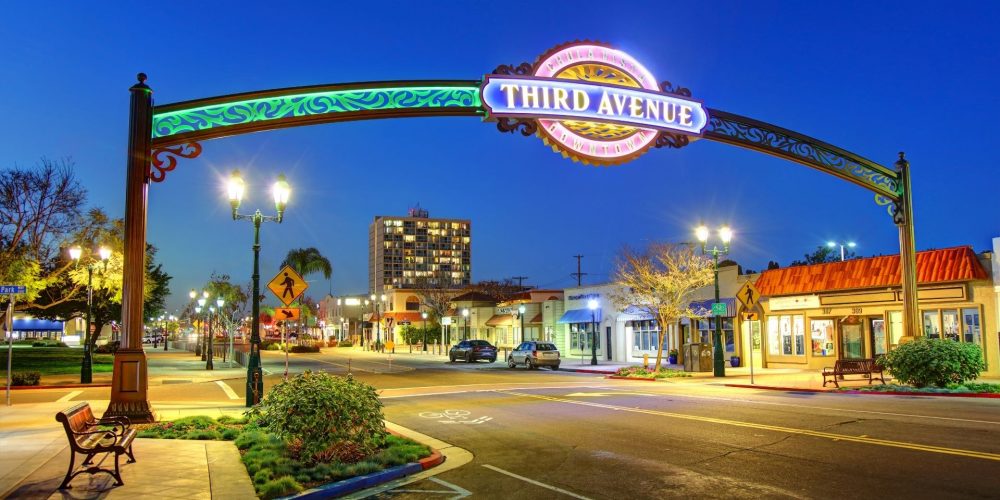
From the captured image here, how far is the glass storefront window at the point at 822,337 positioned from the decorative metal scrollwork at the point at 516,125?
2017cm

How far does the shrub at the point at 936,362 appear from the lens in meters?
19.8

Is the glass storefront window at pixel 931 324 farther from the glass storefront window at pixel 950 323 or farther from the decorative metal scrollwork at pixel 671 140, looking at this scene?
the decorative metal scrollwork at pixel 671 140

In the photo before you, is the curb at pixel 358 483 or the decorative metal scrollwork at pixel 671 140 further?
the decorative metal scrollwork at pixel 671 140

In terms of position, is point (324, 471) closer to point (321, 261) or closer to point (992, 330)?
point (992, 330)

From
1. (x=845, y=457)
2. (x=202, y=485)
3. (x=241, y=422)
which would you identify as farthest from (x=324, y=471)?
(x=845, y=457)

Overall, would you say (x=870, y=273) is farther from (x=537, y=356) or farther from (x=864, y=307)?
(x=537, y=356)

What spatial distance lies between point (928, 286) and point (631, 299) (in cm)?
1402

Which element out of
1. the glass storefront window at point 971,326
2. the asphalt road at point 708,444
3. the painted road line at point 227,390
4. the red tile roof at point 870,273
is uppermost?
the red tile roof at point 870,273

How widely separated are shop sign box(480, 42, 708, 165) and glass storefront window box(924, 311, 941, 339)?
14.8 meters

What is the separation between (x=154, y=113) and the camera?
14578 mm

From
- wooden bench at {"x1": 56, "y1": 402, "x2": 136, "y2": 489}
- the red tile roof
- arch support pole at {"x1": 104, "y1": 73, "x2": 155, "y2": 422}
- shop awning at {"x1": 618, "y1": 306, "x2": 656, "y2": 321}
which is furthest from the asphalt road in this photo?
shop awning at {"x1": 618, "y1": 306, "x2": 656, "y2": 321}

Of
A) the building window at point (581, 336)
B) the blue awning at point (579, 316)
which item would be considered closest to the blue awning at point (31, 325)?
the building window at point (581, 336)

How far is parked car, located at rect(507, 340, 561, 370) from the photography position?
125 ft

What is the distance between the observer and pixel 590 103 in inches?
683
